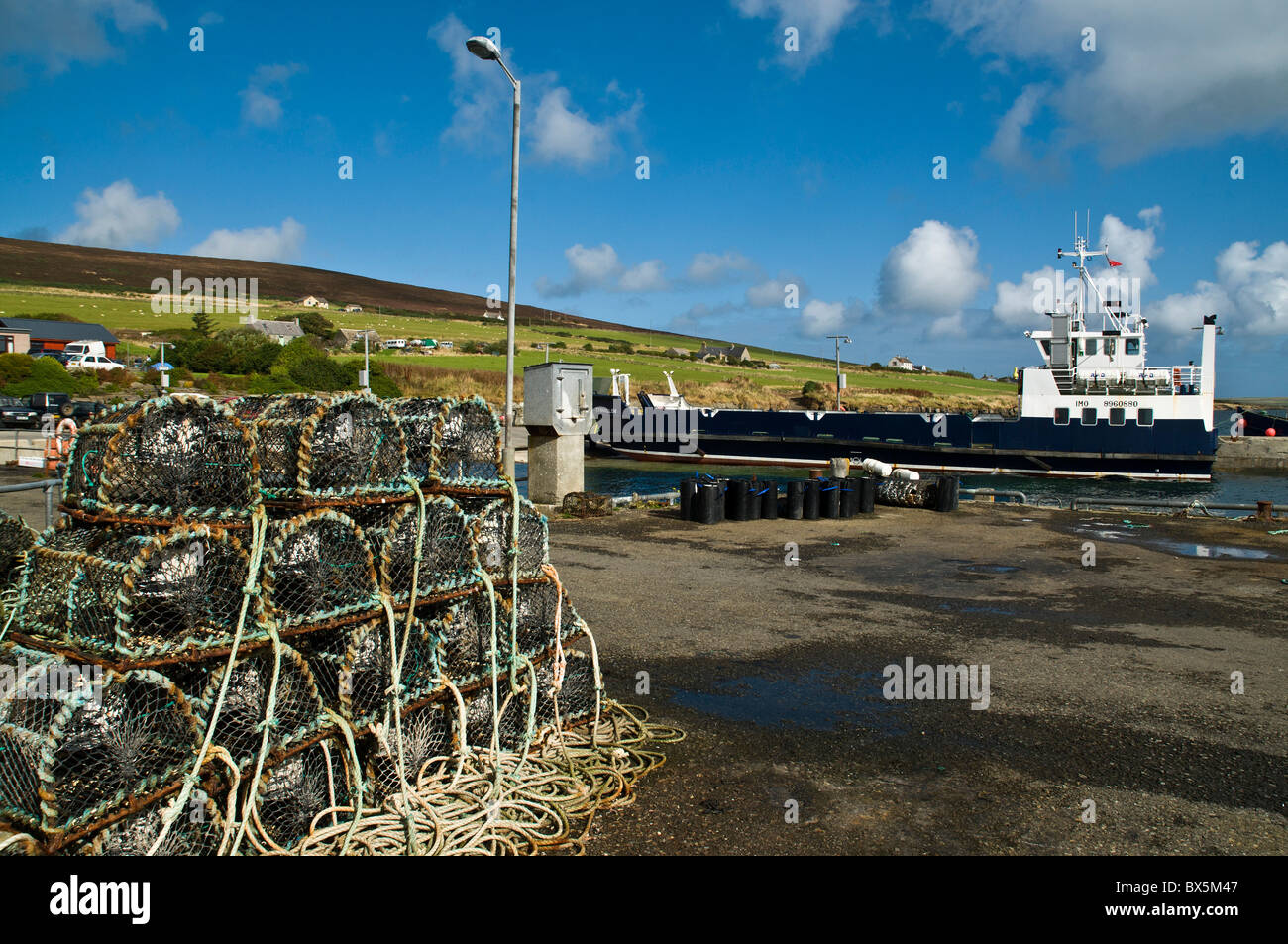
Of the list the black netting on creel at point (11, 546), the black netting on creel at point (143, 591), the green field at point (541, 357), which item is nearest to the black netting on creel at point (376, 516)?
the black netting on creel at point (143, 591)

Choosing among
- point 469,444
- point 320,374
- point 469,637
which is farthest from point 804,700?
point 320,374

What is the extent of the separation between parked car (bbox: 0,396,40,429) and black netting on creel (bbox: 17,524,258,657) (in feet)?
115

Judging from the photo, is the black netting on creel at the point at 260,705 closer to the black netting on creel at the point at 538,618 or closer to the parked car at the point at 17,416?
the black netting on creel at the point at 538,618

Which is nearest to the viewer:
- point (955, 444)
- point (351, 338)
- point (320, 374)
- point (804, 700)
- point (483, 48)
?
point (804, 700)

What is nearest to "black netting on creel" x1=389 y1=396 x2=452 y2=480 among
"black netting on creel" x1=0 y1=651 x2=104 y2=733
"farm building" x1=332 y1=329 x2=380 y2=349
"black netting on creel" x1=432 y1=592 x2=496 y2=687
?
"black netting on creel" x1=432 y1=592 x2=496 y2=687

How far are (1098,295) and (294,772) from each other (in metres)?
40.4

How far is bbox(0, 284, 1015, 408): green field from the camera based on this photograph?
245 ft

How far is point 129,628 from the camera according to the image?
3.99 metres

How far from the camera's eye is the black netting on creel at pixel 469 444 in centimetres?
605

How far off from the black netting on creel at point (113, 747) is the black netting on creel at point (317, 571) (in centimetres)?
69

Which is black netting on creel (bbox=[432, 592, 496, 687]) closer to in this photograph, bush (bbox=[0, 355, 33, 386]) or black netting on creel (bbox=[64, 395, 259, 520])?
black netting on creel (bbox=[64, 395, 259, 520])

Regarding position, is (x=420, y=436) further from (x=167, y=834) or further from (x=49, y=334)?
(x=49, y=334)

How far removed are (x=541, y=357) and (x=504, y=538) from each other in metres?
78.2
